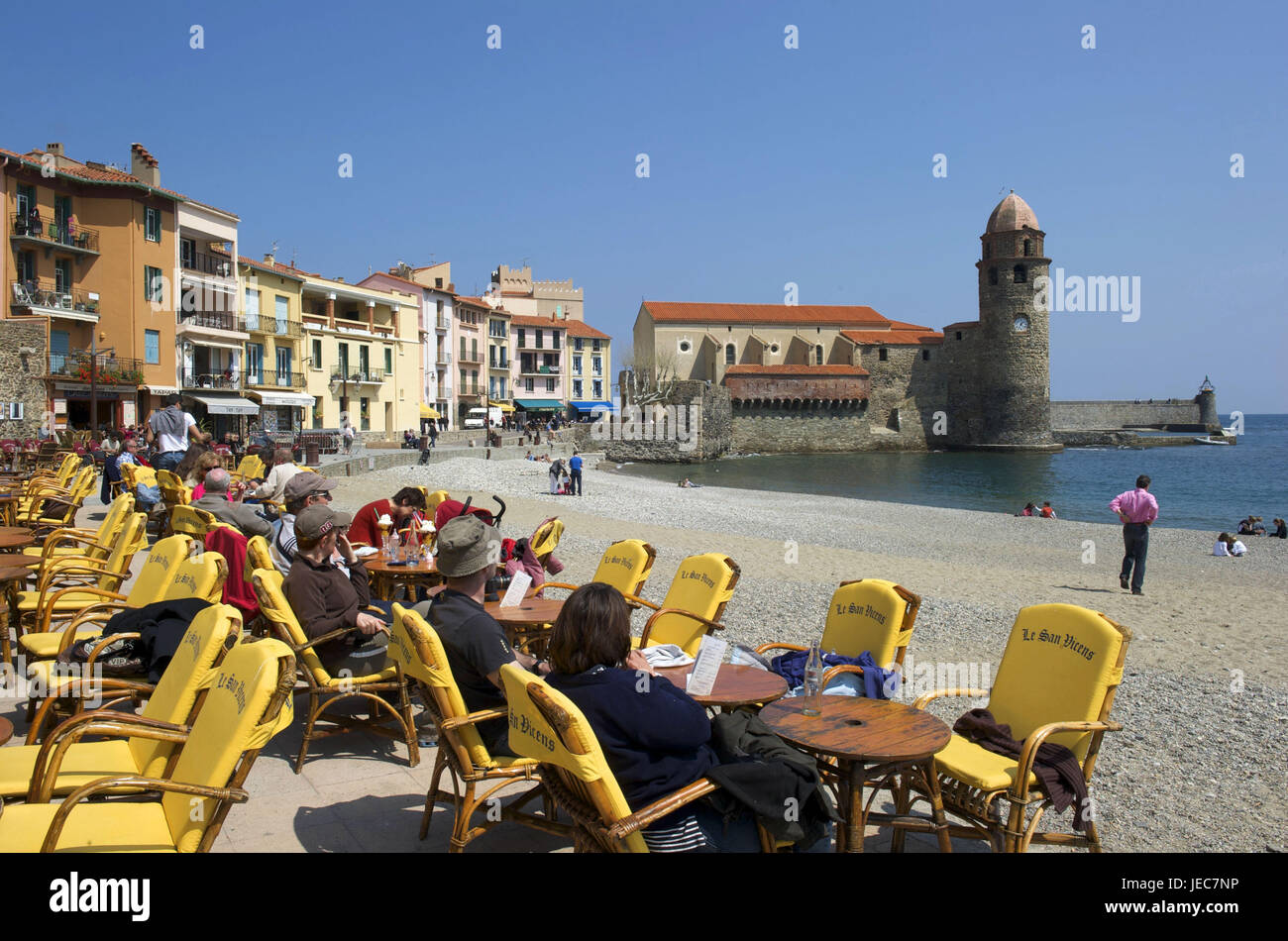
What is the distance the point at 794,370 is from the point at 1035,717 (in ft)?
219

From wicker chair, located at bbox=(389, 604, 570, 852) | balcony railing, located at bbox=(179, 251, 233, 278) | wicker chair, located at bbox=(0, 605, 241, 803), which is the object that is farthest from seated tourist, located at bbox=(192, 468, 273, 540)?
balcony railing, located at bbox=(179, 251, 233, 278)

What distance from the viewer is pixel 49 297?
27.9 m

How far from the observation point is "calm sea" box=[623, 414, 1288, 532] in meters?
33.6

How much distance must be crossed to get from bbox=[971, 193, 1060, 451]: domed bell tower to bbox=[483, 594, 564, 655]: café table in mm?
67290

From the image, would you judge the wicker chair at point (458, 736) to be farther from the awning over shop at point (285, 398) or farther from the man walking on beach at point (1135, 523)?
the awning over shop at point (285, 398)

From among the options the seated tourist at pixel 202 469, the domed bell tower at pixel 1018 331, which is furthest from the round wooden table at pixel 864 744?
the domed bell tower at pixel 1018 331

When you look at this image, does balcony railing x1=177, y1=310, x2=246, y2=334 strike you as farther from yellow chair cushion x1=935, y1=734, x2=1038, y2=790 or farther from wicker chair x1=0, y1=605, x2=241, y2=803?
yellow chair cushion x1=935, y1=734, x2=1038, y2=790

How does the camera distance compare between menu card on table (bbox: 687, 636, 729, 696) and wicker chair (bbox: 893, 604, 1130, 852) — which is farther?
menu card on table (bbox: 687, 636, 729, 696)

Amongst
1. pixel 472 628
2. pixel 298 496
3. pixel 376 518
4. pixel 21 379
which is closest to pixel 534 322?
pixel 21 379

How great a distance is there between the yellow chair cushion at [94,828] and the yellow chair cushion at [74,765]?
14 cm

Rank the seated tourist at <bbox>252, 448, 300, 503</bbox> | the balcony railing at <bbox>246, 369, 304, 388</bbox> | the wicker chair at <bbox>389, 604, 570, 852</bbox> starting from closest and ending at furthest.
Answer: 1. the wicker chair at <bbox>389, 604, 570, 852</bbox>
2. the seated tourist at <bbox>252, 448, 300, 503</bbox>
3. the balcony railing at <bbox>246, 369, 304, 388</bbox>

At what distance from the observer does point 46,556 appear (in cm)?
578

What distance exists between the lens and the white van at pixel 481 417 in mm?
60469
